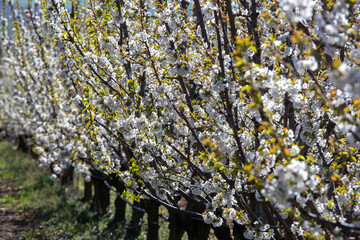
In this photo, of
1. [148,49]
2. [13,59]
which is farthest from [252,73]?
[13,59]

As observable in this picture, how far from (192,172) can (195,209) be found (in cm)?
66

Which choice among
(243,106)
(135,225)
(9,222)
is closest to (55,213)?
(9,222)

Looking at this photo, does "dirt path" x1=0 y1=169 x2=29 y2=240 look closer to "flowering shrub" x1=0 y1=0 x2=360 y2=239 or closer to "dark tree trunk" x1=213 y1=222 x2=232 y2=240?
"flowering shrub" x1=0 y1=0 x2=360 y2=239

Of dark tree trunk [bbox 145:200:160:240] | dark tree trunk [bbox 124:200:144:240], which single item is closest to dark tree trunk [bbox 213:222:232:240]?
dark tree trunk [bbox 145:200:160:240]

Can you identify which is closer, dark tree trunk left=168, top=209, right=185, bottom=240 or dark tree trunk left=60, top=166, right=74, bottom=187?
dark tree trunk left=168, top=209, right=185, bottom=240

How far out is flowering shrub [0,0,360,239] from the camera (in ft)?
7.57

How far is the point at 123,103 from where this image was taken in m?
4.82

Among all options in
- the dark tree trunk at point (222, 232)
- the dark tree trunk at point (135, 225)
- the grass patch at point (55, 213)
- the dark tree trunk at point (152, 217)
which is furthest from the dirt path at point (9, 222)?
the dark tree trunk at point (222, 232)

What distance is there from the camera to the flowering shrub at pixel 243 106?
231 cm

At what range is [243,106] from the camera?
3.92 m

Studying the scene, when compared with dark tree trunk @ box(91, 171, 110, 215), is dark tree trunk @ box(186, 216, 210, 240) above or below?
below

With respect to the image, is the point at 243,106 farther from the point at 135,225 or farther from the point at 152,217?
the point at 135,225

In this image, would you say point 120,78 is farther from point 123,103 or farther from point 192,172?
point 192,172

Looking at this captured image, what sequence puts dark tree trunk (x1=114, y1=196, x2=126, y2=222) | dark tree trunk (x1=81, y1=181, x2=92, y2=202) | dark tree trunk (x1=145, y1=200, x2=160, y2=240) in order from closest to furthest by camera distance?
dark tree trunk (x1=145, y1=200, x2=160, y2=240) → dark tree trunk (x1=114, y1=196, x2=126, y2=222) → dark tree trunk (x1=81, y1=181, x2=92, y2=202)
